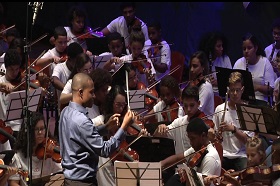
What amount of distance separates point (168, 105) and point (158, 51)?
6.72ft

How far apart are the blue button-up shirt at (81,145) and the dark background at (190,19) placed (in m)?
5.59

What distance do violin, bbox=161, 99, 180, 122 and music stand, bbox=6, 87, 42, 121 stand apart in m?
1.52

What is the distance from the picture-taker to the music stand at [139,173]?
8.33 m

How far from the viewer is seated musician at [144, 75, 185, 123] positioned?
1049cm

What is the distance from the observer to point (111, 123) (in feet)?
26.8

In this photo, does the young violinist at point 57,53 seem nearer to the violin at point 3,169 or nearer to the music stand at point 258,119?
the violin at point 3,169

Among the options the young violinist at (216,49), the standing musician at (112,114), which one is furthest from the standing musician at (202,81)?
the standing musician at (112,114)

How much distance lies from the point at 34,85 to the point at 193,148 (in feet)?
7.73

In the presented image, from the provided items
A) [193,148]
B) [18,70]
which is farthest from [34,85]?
[193,148]

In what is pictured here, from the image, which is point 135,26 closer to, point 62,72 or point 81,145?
point 62,72

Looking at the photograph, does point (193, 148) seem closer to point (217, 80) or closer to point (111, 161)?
point (111, 161)

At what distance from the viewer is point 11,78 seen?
34.4 ft

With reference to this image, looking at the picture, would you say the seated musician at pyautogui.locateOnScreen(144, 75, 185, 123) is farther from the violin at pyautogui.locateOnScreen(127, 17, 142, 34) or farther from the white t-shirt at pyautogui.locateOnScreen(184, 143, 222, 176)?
the violin at pyautogui.locateOnScreen(127, 17, 142, 34)

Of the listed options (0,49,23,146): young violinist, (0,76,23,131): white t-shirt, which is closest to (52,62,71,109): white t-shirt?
(0,49,23,146): young violinist
